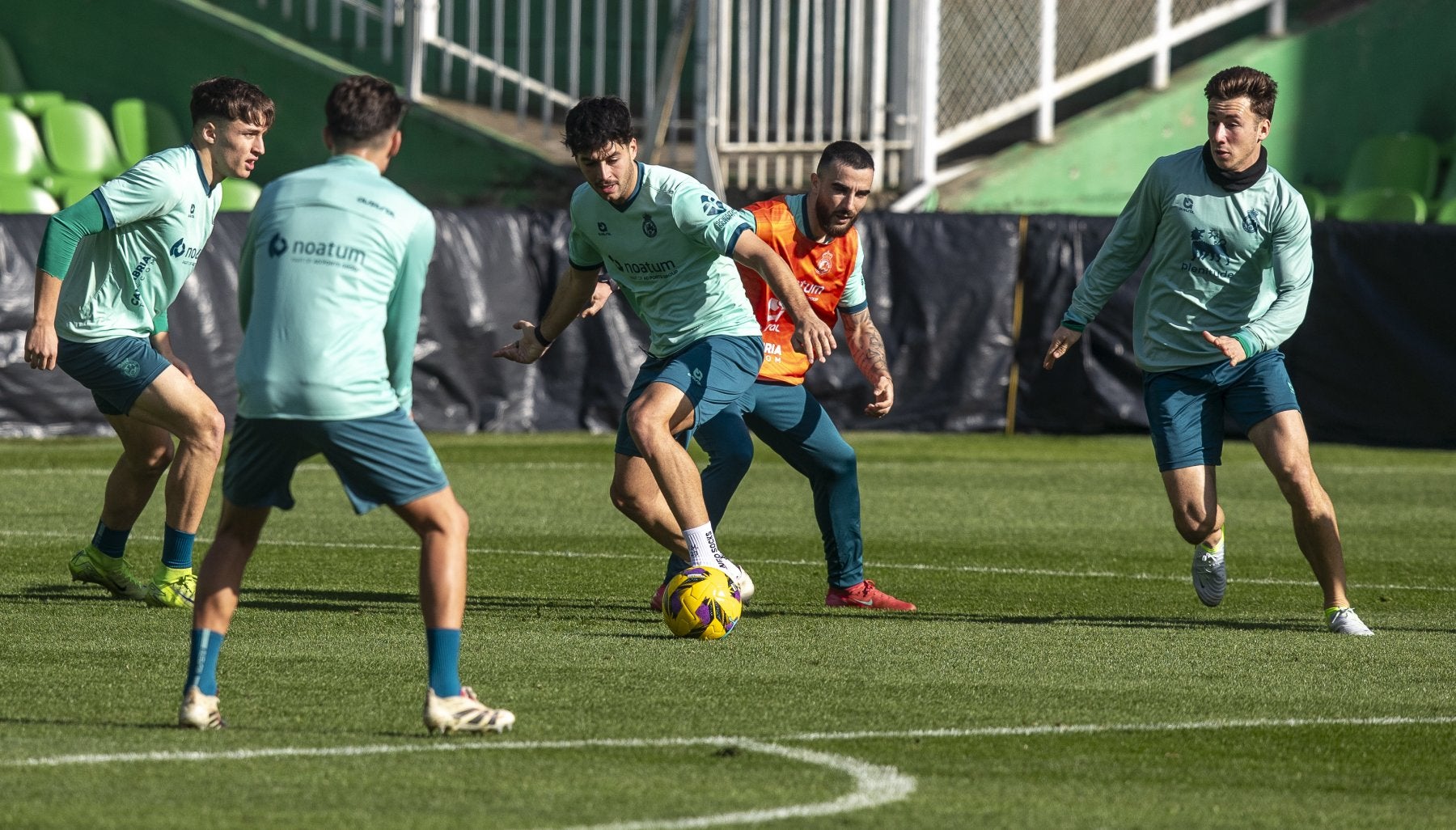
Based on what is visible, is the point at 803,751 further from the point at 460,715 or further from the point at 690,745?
the point at 460,715

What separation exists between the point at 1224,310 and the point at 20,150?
16730mm

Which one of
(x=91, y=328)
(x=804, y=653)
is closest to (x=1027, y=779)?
(x=804, y=653)

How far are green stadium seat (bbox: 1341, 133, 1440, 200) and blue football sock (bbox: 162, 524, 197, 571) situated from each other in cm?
1740

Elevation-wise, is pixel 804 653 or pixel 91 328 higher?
pixel 91 328

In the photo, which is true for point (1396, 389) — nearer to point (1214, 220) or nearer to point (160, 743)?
point (1214, 220)

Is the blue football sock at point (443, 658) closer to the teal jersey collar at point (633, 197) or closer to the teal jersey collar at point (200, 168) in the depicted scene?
the teal jersey collar at point (633, 197)

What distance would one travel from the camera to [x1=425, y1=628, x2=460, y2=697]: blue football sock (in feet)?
18.3

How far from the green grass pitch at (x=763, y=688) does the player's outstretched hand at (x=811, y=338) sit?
1067 millimetres

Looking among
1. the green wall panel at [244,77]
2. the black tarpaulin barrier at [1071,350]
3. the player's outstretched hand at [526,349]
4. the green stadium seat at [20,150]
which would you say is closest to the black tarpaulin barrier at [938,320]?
the black tarpaulin barrier at [1071,350]

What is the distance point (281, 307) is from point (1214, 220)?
401 centimetres

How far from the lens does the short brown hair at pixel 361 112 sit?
5.59 meters

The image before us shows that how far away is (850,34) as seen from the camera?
2194cm

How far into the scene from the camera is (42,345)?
304 inches

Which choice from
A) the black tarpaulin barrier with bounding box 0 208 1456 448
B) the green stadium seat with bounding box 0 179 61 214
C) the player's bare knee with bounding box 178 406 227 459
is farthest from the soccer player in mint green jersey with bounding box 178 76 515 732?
the green stadium seat with bounding box 0 179 61 214
